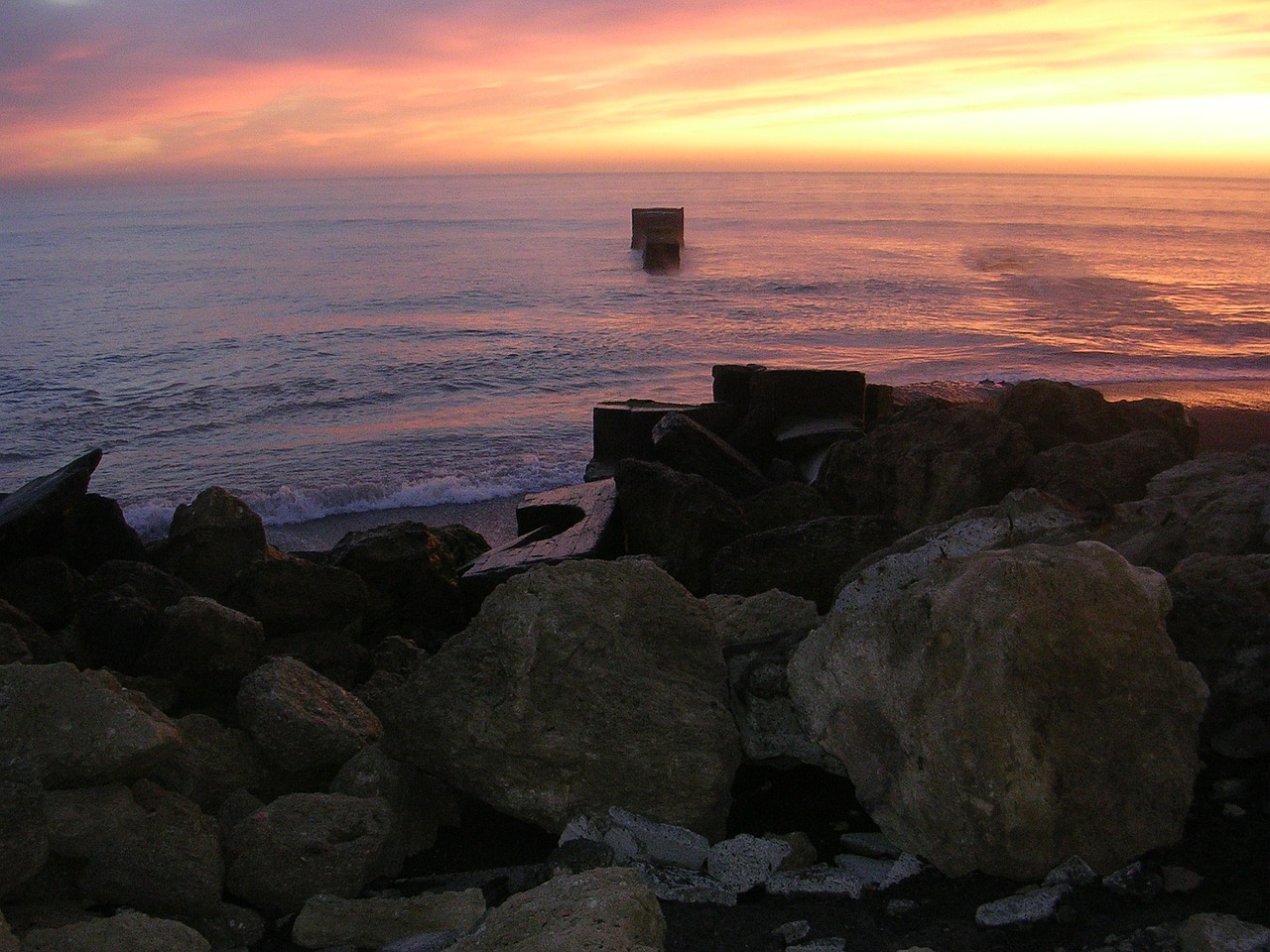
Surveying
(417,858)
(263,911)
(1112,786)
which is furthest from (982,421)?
(263,911)

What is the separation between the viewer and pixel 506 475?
1011 centimetres

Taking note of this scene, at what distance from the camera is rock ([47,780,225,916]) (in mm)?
2895

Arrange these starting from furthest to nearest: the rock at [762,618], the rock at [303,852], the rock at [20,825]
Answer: the rock at [762,618], the rock at [303,852], the rock at [20,825]

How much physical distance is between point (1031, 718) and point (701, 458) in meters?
4.71

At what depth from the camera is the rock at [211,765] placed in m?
3.39

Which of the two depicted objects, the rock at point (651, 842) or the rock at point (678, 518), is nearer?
the rock at point (651, 842)

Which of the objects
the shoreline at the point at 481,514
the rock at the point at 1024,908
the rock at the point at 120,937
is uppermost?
the rock at the point at 1024,908

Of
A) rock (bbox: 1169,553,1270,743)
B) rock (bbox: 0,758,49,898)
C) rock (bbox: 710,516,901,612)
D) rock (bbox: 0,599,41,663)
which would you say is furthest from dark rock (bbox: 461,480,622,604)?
rock (bbox: 1169,553,1270,743)

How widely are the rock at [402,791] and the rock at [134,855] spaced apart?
0.48 meters

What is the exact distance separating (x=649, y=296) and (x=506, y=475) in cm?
1473

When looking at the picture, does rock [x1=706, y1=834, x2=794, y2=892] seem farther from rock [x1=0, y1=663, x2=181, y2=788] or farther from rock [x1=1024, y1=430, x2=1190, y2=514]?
rock [x1=1024, y1=430, x2=1190, y2=514]

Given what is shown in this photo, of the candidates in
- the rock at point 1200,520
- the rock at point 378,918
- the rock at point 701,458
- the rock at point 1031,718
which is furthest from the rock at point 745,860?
the rock at point 701,458

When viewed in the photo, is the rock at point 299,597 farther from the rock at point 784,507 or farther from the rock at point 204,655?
the rock at point 784,507

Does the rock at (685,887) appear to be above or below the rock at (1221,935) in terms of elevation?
below
